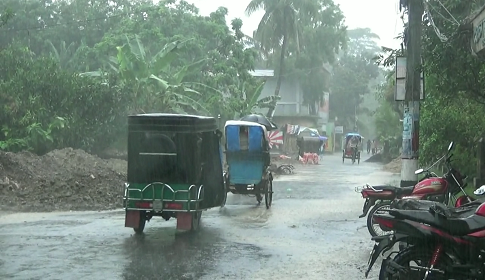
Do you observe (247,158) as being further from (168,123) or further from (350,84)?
(350,84)

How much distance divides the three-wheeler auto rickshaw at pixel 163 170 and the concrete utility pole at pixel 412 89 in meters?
5.22

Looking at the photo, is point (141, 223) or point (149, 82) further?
point (149, 82)

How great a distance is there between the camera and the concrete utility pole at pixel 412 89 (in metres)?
14.5

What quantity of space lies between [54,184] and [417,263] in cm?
1295

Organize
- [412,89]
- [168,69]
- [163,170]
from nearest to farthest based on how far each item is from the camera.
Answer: [163,170], [412,89], [168,69]

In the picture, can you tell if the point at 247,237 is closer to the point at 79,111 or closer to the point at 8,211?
the point at 8,211

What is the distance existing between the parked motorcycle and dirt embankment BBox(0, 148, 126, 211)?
10.9m

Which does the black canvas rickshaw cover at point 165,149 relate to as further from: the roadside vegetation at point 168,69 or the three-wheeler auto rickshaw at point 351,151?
the three-wheeler auto rickshaw at point 351,151

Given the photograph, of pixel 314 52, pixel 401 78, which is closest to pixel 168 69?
pixel 401 78

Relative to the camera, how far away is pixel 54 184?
17812 millimetres

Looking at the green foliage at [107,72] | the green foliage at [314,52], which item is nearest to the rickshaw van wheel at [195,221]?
the green foliage at [107,72]

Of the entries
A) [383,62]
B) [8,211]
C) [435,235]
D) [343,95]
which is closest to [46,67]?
Answer: [8,211]

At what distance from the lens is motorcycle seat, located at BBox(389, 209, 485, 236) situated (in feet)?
20.9

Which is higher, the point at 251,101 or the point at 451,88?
the point at 251,101
